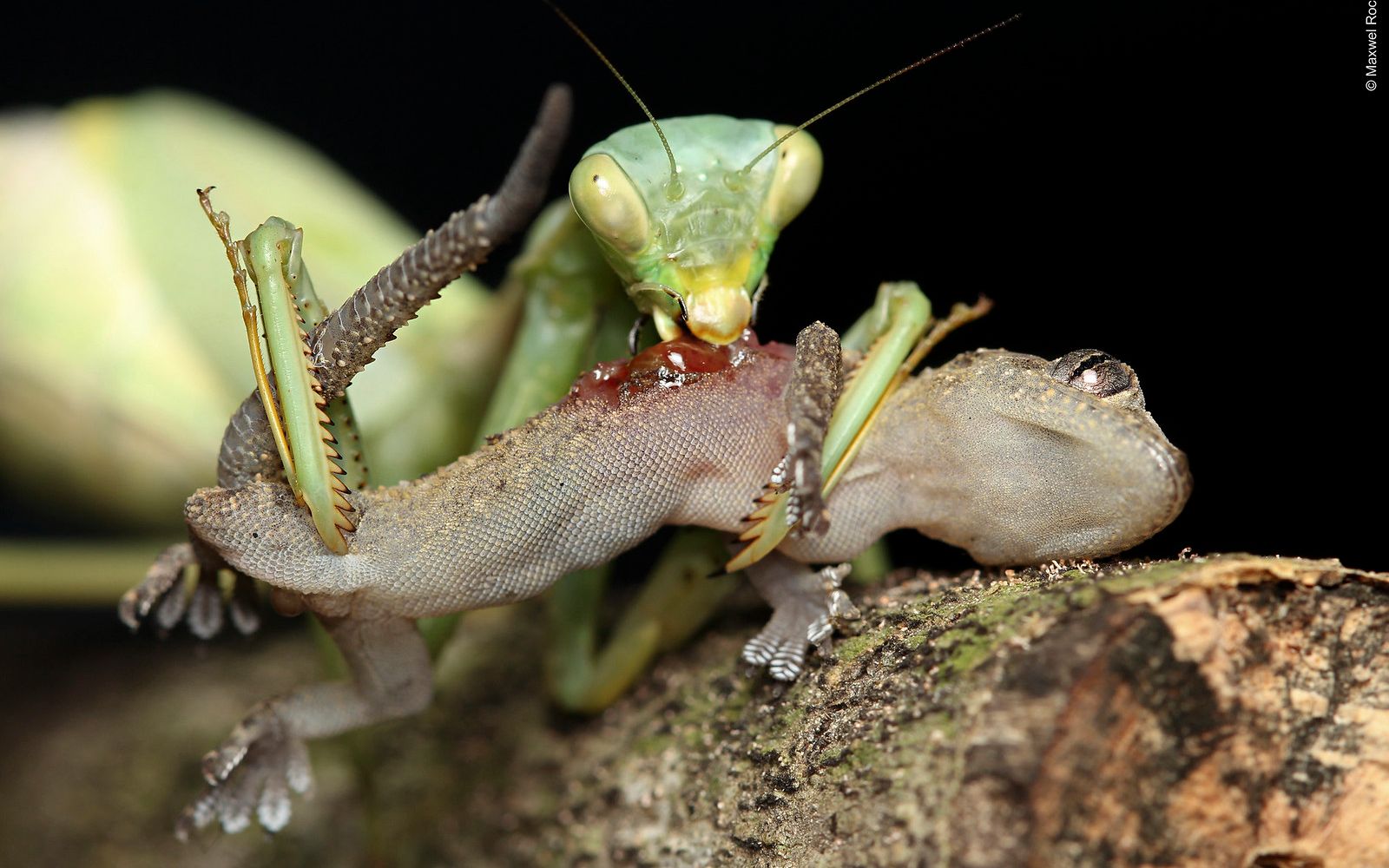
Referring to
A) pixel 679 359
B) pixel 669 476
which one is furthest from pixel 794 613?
pixel 679 359

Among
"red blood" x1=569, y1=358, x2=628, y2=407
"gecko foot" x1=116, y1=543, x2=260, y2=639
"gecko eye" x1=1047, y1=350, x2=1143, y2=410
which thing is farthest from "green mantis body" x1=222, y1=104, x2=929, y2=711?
"gecko foot" x1=116, y1=543, x2=260, y2=639

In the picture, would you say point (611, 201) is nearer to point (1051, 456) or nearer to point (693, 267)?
point (693, 267)

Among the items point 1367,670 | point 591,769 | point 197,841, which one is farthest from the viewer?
point 197,841

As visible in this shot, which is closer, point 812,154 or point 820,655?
point 820,655

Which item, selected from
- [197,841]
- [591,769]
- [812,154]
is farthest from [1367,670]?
[197,841]

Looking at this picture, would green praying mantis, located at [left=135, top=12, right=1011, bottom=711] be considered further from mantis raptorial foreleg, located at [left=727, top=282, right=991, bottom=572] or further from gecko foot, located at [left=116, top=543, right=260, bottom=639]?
gecko foot, located at [left=116, top=543, right=260, bottom=639]

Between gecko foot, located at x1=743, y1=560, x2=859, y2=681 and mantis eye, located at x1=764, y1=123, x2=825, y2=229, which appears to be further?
mantis eye, located at x1=764, y1=123, x2=825, y2=229

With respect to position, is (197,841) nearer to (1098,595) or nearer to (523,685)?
(523,685)
